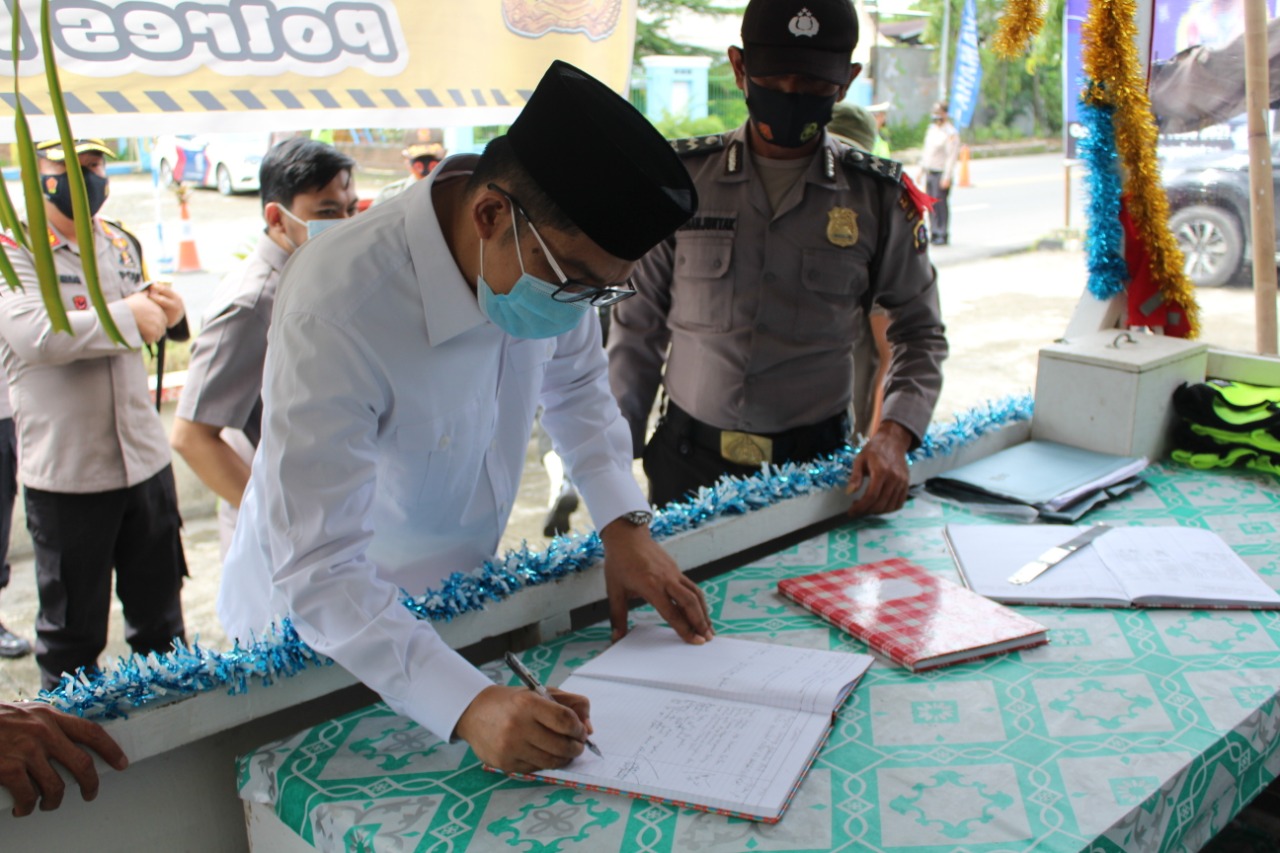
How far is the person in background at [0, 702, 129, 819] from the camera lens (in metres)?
1.09

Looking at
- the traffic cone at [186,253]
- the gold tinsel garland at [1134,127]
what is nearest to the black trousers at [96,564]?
the gold tinsel garland at [1134,127]

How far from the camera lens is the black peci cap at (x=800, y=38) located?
6.68 feet

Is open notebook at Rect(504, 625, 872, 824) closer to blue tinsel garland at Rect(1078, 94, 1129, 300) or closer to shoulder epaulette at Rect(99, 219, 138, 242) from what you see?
blue tinsel garland at Rect(1078, 94, 1129, 300)

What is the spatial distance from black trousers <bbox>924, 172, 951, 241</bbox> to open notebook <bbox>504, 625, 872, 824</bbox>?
36.7ft

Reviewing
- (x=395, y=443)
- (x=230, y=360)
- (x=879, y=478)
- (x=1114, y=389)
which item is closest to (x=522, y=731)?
(x=395, y=443)

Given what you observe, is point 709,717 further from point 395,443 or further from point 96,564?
point 96,564

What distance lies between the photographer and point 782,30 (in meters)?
2.04

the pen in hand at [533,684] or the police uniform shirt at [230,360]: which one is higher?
the police uniform shirt at [230,360]

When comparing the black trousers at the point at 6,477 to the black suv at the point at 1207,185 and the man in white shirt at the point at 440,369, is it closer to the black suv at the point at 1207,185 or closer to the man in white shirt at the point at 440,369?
the man in white shirt at the point at 440,369

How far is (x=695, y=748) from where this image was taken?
1.24m

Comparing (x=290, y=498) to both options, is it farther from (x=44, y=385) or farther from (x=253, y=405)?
(x=44, y=385)

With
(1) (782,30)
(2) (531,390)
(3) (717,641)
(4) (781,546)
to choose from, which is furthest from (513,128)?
(4) (781,546)

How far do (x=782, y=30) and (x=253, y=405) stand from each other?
1461 millimetres

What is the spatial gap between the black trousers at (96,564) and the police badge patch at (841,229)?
2011 millimetres
